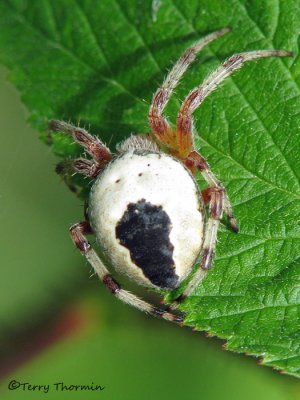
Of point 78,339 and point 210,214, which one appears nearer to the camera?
point 210,214

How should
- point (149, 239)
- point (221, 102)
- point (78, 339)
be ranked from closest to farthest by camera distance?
point (149, 239) < point (221, 102) < point (78, 339)

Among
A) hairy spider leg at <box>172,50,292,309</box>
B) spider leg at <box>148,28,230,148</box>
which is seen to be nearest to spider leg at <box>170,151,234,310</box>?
hairy spider leg at <box>172,50,292,309</box>

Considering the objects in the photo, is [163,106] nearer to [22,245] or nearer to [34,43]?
[34,43]

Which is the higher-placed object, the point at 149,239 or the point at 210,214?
the point at 210,214

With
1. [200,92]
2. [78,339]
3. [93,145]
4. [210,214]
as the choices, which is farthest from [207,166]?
[78,339]

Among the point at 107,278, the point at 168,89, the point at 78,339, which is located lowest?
the point at 78,339

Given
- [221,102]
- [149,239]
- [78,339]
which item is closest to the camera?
[149,239]

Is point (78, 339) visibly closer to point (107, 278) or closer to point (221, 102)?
point (107, 278)
